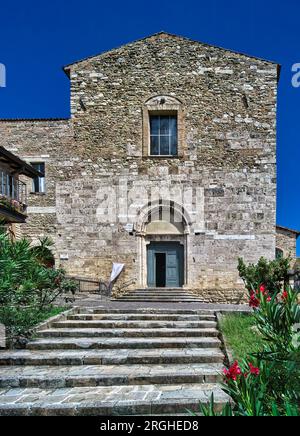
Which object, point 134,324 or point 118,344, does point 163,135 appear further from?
point 118,344

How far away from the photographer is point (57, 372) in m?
4.68

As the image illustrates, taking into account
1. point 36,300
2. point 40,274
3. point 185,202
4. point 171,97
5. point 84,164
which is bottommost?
point 36,300

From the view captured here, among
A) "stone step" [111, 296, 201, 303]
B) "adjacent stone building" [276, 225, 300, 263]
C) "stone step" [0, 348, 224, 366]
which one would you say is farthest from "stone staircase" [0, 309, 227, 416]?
"adjacent stone building" [276, 225, 300, 263]

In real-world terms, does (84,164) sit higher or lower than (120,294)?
higher

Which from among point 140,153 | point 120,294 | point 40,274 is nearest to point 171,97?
point 140,153

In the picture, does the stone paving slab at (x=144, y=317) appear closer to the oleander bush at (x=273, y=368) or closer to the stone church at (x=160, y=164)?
the oleander bush at (x=273, y=368)

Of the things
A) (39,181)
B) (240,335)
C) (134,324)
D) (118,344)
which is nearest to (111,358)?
(118,344)

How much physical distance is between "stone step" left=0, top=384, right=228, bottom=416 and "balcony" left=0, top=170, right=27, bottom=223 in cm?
780

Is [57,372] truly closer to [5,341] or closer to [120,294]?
[5,341]

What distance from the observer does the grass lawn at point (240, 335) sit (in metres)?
4.86

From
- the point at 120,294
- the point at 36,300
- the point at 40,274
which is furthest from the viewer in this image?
the point at 120,294

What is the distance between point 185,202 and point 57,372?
9697 millimetres

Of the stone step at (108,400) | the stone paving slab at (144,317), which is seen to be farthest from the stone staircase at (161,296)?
the stone step at (108,400)

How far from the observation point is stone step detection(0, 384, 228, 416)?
3.64 metres
